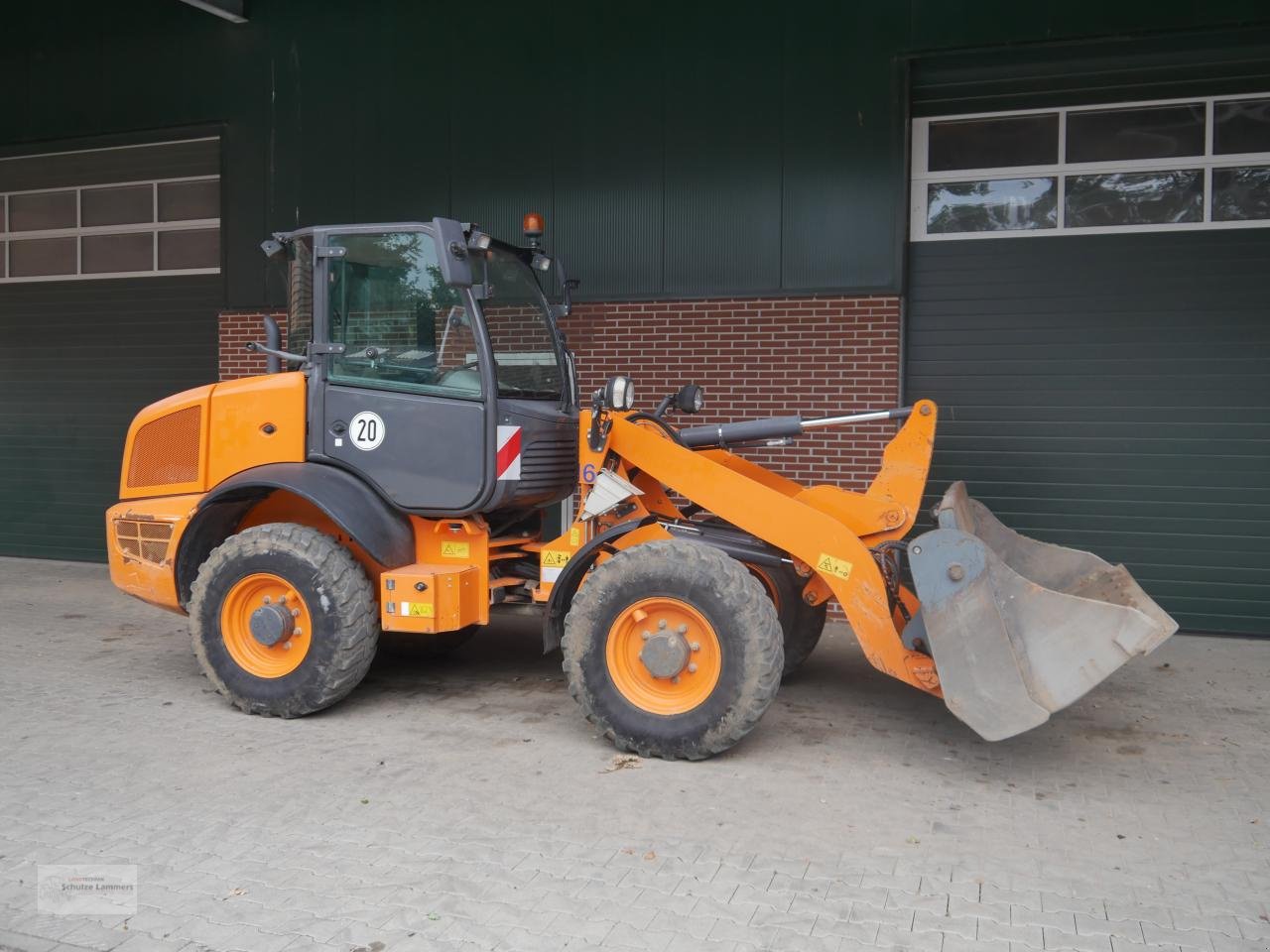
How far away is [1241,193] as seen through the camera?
888cm

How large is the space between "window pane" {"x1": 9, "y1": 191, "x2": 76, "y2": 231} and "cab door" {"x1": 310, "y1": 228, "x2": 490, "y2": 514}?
7878mm

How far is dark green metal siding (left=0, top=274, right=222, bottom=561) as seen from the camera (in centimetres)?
1220

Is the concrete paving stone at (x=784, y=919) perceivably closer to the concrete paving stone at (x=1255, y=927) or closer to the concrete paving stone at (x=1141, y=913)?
the concrete paving stone at (x=1141, y=913)

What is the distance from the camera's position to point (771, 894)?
13.9 ft

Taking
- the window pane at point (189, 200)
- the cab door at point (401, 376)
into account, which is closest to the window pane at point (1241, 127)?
the cab door at point (401, 376)

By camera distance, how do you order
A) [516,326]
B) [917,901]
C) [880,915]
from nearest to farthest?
1. [880,915]
2. [917,901]
3. [516,326]

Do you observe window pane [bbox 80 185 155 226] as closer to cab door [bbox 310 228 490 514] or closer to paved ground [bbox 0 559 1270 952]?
paved ground [bbox 0 559 1270 952]

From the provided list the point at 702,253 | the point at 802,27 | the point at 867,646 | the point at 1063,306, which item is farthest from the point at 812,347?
the point at 867,646

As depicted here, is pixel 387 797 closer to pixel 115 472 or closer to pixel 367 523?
pixel 367 523

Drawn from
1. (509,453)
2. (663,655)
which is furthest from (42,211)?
(663,655)

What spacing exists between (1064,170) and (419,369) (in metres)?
5.75

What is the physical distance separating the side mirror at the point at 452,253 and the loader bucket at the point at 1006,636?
275 cm

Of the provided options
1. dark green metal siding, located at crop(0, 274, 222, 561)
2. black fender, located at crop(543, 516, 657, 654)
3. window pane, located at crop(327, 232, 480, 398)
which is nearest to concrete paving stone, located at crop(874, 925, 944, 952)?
black fender, located at crop(543, 516, 657, 654)

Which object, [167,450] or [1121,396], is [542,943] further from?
[1121,396]
